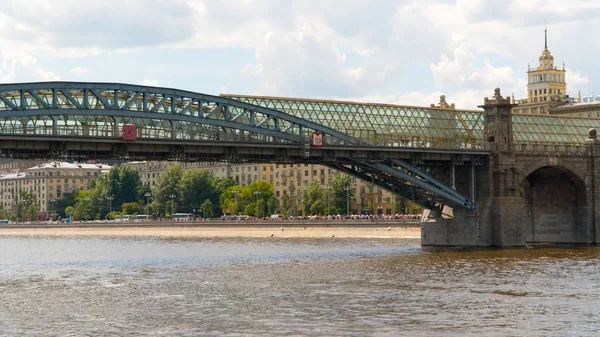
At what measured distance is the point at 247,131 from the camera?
3716 inches

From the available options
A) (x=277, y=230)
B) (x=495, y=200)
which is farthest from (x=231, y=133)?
(x=277, y=230)

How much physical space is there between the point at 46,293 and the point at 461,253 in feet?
142

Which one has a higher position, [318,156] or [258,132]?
[258,132]

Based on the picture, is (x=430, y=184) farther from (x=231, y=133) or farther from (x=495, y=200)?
(x=231, y=133)

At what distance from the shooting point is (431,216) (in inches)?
4222

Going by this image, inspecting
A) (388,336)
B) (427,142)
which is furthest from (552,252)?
(388,336)

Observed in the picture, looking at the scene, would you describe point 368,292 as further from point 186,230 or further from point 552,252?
point 186,230

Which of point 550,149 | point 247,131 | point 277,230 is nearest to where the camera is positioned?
point 247,131

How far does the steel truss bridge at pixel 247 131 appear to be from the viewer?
265 feet

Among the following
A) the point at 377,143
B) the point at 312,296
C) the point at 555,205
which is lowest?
the point at 312,296

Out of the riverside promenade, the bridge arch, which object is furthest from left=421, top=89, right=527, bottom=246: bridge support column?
the riverside promenade

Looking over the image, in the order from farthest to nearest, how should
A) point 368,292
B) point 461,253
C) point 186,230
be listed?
point 186,230 < point 461,253 < point 368,292

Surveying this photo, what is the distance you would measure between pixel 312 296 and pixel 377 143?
4650cm

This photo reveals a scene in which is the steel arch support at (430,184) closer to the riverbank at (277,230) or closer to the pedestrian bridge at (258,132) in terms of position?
the pedestrian bridge at (258,132)
